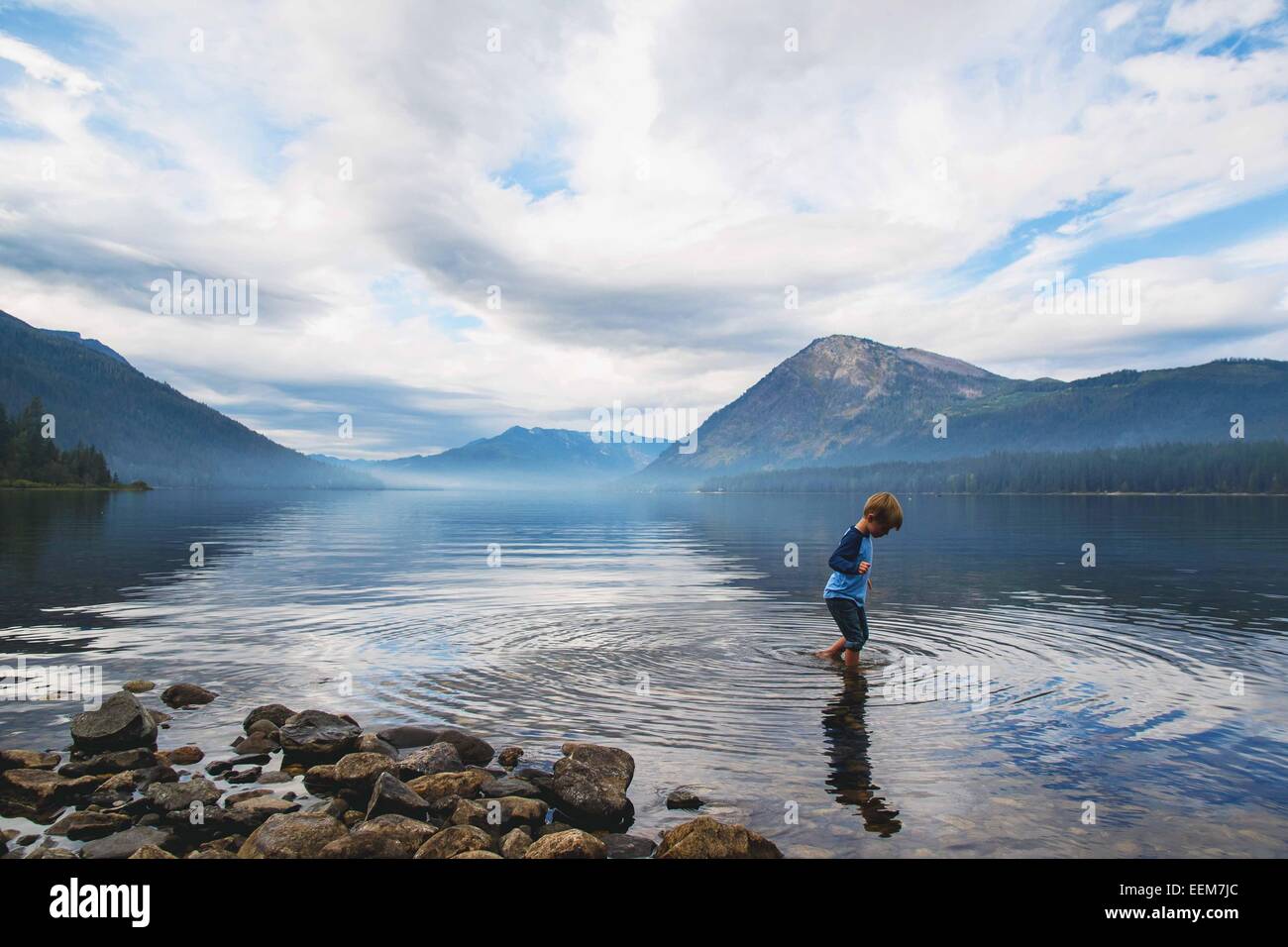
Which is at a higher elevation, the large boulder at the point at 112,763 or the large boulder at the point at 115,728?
the large boulder at the point at 115,728

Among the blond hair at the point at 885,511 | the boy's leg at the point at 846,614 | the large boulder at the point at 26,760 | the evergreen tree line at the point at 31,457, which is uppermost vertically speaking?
the evergreen tree line at the point at 31,457

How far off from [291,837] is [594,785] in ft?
12.5

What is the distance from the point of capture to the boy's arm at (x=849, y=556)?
60.1ft

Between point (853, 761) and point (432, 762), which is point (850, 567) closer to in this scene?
point (853, 761)

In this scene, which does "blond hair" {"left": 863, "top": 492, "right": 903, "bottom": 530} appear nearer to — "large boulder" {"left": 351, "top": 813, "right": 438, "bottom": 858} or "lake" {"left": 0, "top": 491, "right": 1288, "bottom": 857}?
"lake" {"left": 0, "top": 491, "right": 1288, "bottom": 857}

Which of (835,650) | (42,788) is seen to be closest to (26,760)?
(42,788)

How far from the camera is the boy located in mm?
17984

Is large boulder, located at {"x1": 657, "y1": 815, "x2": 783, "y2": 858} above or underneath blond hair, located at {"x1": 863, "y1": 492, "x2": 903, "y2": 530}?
underneath

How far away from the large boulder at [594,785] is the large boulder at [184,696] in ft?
30.4

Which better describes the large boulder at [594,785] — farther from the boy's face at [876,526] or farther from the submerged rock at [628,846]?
the boy's face at [876,526]

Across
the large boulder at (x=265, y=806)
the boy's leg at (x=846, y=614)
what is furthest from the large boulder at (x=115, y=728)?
the boy's leg at (x=846, y=614)

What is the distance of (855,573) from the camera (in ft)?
59.6

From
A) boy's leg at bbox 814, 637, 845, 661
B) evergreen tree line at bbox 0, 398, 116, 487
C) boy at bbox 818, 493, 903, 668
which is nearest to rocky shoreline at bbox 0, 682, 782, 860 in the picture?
boy at bbox 818, 493, 903, 668
